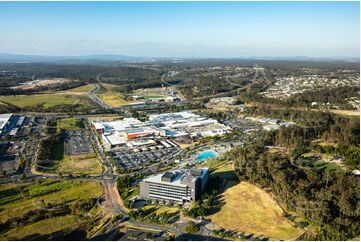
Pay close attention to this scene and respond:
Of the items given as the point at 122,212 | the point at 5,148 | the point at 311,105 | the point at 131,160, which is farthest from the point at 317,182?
the point at 311,105

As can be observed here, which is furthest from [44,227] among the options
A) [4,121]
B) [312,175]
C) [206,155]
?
[4,121]

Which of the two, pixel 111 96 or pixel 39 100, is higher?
pixel 111 96

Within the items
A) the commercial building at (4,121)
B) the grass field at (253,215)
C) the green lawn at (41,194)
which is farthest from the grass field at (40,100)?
the grass field at (253,215)

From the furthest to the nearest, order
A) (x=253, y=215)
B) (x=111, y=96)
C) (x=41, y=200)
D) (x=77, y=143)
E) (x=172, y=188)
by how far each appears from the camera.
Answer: (x=111, y=96), (x=77, y=143), (x=41, y=200), (x=172, y=188), (x=253, y=215)

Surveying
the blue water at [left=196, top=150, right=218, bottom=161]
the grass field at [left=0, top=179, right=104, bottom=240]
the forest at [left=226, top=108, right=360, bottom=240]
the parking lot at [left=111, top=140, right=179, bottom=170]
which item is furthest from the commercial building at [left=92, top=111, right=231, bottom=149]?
the grass field at [left=0, top=179, right=104, bottom=240]

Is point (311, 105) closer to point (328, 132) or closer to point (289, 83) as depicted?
point (328, 132)

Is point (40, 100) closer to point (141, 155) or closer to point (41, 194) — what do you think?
point (141, 155)
